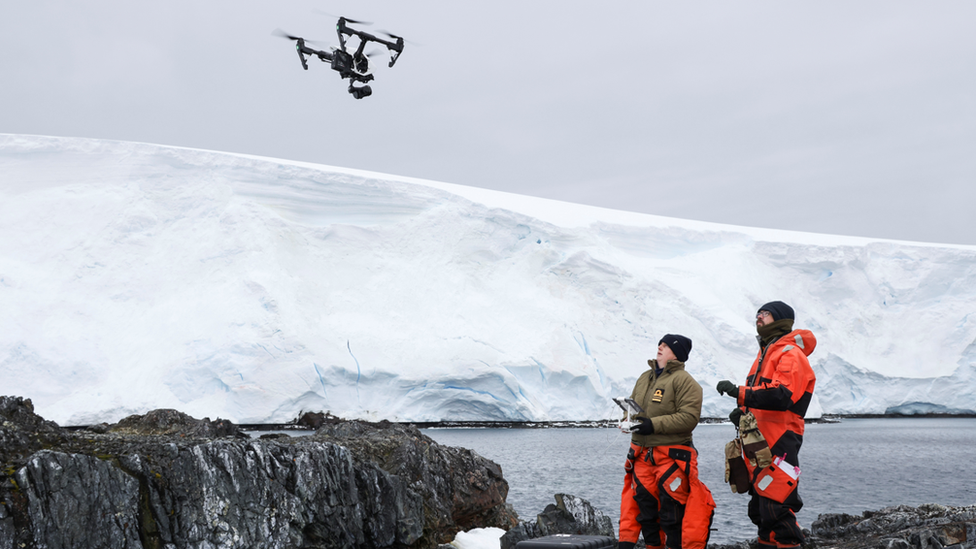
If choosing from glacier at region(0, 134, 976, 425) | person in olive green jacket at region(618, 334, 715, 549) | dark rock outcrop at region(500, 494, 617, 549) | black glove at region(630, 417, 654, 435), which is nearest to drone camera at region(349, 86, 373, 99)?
dark rock outcrop at region(500, 494, 617, 549)

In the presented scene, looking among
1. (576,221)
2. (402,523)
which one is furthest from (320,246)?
(402,523)

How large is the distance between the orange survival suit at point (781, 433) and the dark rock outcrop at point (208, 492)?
429cm

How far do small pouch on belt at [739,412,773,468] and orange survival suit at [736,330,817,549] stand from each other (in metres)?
0.04

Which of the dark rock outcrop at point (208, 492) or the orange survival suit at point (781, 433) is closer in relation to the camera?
the orange survival suit at point (781, 433)

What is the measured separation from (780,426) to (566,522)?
3474 mm

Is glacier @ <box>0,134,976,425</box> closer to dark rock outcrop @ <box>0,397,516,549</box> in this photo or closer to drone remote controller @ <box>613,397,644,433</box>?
dark rock outcrop @ <box>0,397,516,549</box>

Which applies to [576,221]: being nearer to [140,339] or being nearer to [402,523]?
Answer: [140,339]

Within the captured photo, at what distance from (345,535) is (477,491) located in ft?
7.72

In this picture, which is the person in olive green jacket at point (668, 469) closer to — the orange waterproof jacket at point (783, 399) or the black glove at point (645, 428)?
the black glove at point (645, 428)

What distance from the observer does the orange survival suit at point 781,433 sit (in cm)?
416

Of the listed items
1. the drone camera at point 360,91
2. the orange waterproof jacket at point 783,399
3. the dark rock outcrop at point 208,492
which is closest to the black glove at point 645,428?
the orange waterproof jacket at point 783,399

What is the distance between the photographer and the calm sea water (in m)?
15.6

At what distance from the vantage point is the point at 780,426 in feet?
14.0

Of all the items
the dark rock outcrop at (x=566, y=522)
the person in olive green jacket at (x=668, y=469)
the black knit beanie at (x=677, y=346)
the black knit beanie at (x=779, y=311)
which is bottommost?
the dark rock outcrop at (x=566, y=522)
